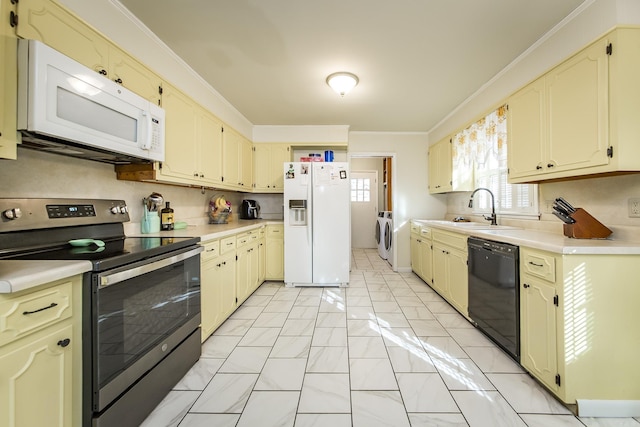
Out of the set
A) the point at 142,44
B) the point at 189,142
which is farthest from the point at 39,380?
the point at 142,44

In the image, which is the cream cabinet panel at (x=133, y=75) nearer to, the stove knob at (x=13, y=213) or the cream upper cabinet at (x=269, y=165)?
the stove knob at (x=13, y=213)

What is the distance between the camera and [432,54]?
221cm

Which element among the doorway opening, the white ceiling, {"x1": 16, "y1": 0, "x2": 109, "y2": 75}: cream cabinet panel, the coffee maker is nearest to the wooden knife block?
the white ceiling

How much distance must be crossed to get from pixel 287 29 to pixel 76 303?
81.0 inches

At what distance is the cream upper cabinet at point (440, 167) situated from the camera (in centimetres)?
367

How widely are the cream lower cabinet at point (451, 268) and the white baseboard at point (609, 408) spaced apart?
1078 millimetres

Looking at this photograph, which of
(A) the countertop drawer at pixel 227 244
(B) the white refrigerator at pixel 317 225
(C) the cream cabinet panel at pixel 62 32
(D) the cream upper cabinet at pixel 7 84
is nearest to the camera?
(D) the cream upper cabinet at pixel 7 84

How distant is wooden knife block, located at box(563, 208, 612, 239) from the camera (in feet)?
5.49

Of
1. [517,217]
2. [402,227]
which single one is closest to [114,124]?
[517,217]

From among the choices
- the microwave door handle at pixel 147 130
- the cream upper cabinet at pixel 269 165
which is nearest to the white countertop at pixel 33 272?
the microwave door handle at pixel 147 130

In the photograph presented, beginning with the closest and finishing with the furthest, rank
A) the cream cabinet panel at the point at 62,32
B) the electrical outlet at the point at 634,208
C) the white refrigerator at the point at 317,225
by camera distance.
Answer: the cream cabinet panel at the point at 62,32
the electrical outlet at the point at 634,208
the white refrigerator at the point at 317,225

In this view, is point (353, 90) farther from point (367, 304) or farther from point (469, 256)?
point (367, 304)

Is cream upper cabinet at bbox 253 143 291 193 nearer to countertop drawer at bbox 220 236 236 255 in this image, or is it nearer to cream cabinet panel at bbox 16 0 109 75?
countertop drawer at bbox 220 236 236 255

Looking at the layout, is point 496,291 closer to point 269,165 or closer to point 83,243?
point 83,243
